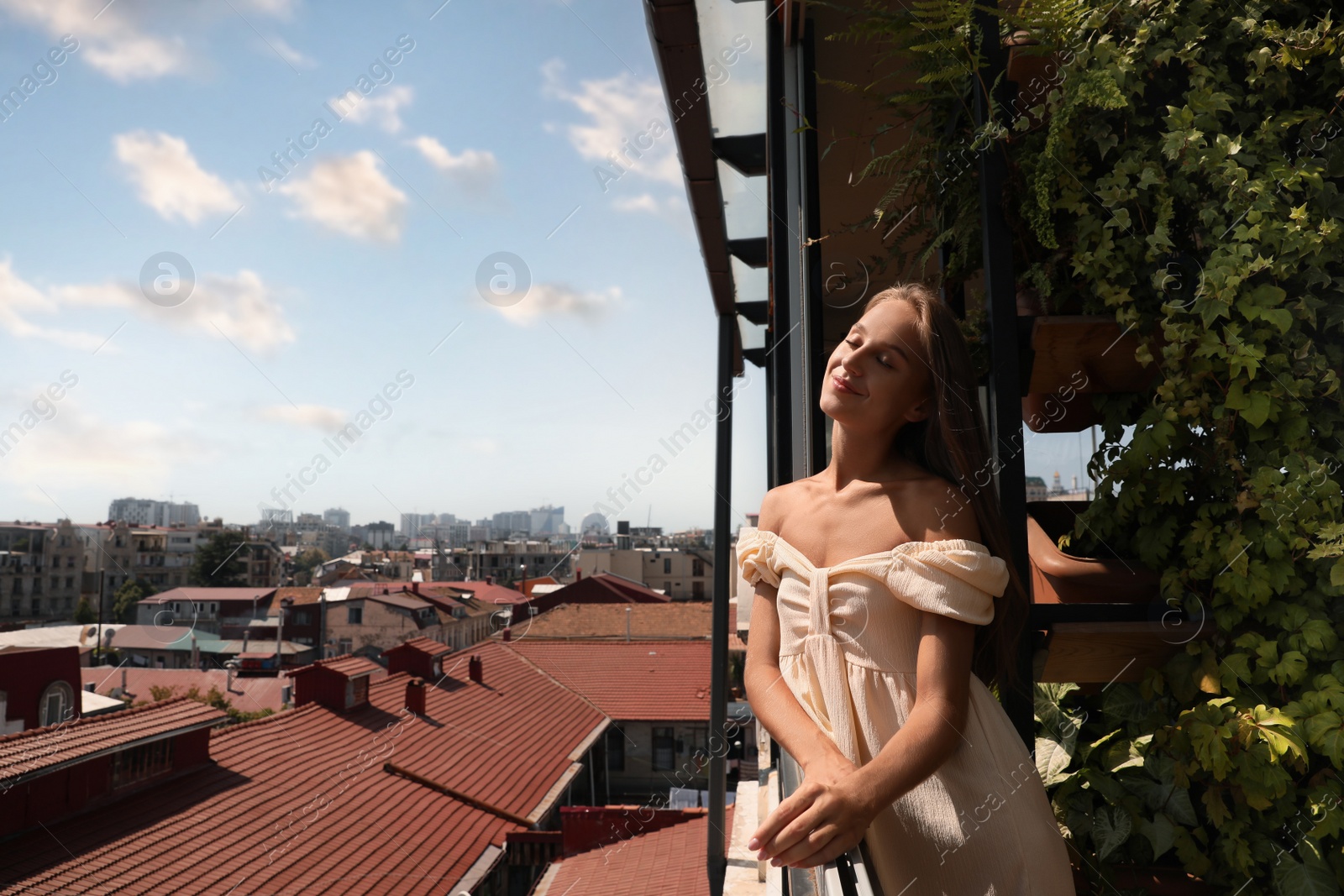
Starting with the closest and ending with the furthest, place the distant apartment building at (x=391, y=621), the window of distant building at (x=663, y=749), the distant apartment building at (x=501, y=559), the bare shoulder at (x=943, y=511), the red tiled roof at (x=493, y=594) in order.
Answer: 1. the bare shoulder at (x=943, y=511)
2. the window of distant building at (x=663, y=749)
3. the distant apartment building at (x=391, y=621)
4. the red tiled roof at (x=493, y=594)
5. the distant apartment building at (x=501, y=559)

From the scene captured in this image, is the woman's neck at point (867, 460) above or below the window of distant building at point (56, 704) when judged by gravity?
above

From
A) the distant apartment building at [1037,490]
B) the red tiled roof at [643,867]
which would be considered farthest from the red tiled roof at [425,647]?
the distant apartment building at [1037,490]

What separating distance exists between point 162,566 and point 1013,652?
49.5 m

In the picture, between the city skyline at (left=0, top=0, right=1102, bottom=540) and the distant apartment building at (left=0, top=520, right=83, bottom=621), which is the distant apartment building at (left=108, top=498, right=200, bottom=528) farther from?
the city skyline at (left=0, top=0, right=1102, bottom=540)

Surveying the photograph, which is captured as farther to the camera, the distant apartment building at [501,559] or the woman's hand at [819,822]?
the distant apartment building at [501,559]

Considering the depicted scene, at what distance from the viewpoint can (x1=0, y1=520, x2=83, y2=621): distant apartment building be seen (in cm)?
2603

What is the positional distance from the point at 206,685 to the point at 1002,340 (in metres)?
23.3

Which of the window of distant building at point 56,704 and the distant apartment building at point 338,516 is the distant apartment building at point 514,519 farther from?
the window of distant building at point 56,704

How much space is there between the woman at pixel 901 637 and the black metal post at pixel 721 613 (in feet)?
9.99

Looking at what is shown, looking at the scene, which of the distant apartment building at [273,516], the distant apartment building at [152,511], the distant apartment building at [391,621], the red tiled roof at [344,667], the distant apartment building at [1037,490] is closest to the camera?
the distant apartment building at [1037,490]

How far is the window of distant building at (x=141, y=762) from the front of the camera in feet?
28.6

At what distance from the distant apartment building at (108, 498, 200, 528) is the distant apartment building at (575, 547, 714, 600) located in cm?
3501

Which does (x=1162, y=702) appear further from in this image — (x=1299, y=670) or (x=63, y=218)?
(x=63, y=218)

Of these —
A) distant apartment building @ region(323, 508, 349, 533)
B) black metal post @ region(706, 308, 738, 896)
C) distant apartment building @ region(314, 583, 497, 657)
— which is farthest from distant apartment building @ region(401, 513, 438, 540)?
black metal post @ region(706, 308, 738, 896)
